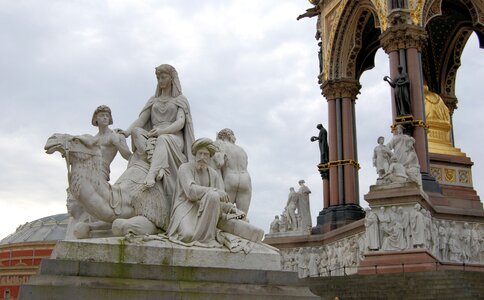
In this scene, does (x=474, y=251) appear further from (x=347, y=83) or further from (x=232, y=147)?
(x=232, y=147)

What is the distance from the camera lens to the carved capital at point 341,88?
27266mm

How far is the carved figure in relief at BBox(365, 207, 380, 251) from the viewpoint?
18.4 m

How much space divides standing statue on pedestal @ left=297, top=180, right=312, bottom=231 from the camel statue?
18729 mm

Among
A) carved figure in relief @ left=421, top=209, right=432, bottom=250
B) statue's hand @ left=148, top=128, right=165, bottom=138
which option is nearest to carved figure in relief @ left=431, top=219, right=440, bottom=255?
carved figure in relief @ left=421, top=209, right=432, bottom=250

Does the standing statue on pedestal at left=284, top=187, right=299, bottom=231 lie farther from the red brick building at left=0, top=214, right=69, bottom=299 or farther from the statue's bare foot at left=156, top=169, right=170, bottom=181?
the statue's bare foot at left=156, top=169, right=170, bottom=181

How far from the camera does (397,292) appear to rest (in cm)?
1474

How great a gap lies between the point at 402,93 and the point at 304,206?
20.6 ft

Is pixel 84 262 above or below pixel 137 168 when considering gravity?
below

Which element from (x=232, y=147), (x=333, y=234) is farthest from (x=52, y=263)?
(x=333, y=234)

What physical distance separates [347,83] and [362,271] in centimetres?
1104

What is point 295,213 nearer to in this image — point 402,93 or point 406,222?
point 402,93

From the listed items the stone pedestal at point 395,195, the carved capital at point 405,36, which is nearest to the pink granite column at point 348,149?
the carved capital at point 405,36

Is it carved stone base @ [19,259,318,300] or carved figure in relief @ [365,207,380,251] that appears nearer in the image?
carved stone base @ [19,259,318,300]

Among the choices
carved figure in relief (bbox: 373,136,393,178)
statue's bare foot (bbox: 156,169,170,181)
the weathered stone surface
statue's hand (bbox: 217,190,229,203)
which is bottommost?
the weathered stone surface
